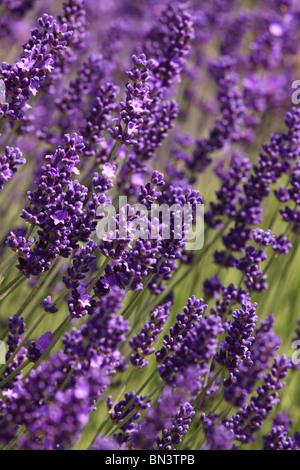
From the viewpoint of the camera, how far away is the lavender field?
5.45 ft

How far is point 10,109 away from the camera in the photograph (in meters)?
2.16

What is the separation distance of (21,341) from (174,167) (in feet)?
6.25

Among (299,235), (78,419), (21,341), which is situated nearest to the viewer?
(78,419)

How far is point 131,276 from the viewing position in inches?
83.0

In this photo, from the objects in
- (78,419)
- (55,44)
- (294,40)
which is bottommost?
(78,419)

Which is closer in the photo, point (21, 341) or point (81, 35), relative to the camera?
point (21, 341)

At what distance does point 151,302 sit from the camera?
9.14 feet

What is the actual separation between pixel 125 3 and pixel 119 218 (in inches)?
173

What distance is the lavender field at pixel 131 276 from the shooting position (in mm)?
1662
